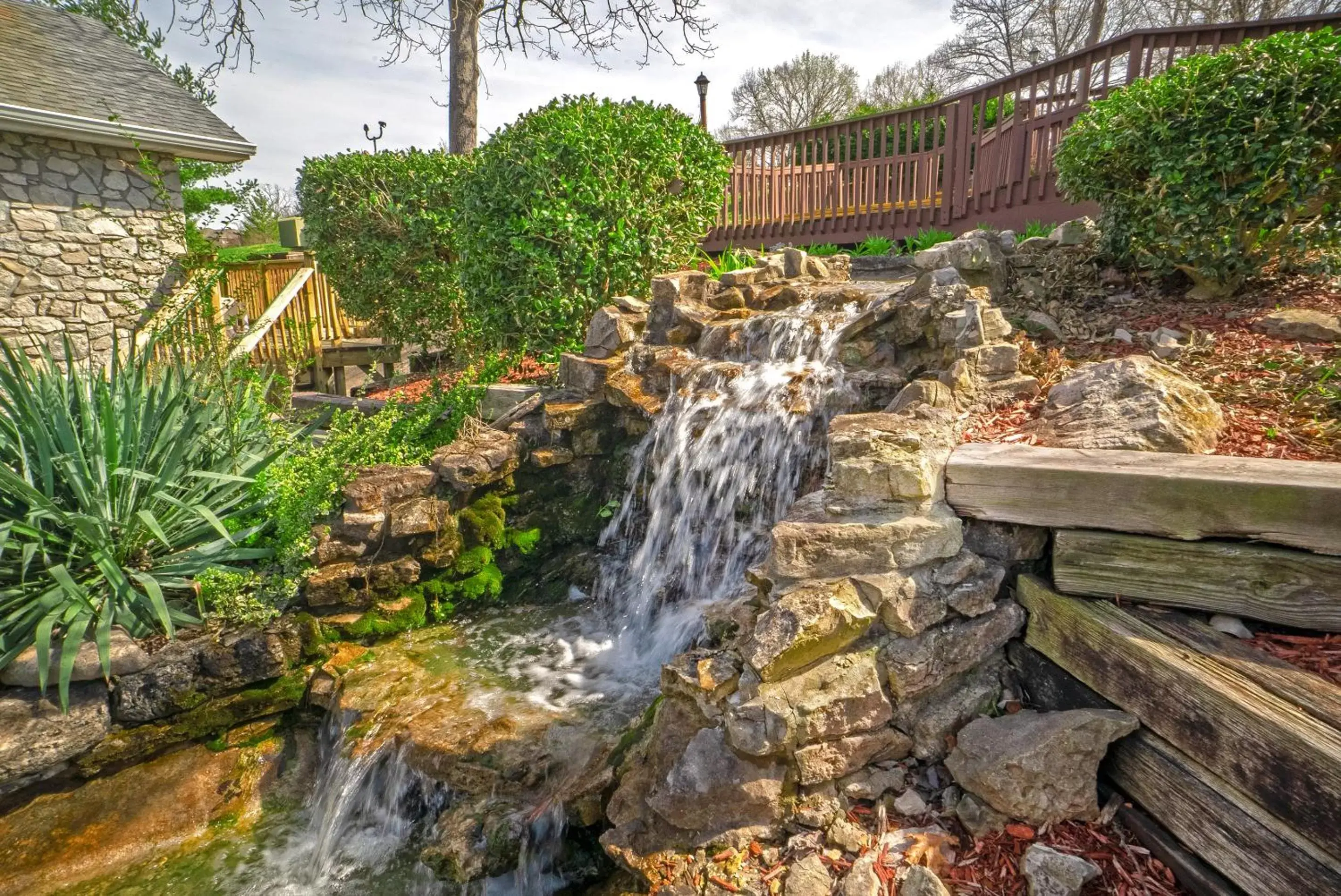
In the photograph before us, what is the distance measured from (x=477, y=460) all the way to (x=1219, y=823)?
4.13m

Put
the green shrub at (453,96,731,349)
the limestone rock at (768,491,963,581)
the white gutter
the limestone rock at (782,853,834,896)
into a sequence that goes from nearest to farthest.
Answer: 1. the limestone rock at (782,853,834,896)
2. the limestone rock at (768,491,963,581)
3. the green shrub at (453,96,731,349)
4. the white gutter

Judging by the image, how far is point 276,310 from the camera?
29.4 feet

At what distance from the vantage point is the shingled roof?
7832mm

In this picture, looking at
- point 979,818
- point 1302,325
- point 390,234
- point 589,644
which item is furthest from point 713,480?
point 390,234

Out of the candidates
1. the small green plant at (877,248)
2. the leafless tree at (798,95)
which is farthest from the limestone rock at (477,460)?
the leafless tree at (798,95)

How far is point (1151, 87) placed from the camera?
410 cm

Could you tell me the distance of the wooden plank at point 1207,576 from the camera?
200cm

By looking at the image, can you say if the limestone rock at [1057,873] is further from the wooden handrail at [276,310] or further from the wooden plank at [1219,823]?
the wooden handrail at [276,310]

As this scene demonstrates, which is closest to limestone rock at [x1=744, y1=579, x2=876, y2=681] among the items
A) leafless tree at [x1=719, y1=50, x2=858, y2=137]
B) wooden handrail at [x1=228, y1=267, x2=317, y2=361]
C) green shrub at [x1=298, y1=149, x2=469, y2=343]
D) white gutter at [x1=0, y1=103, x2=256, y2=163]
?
green shrub at [x1=298, y1=149, x2=469, y2=343]

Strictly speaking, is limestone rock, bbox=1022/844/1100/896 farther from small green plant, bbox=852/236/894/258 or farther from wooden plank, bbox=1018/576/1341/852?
small green plant, bbox=852/236/894/258

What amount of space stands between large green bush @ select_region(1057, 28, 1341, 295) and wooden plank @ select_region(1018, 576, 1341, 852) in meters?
2.73

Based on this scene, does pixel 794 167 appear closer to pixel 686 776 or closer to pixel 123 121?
pixel 123 121

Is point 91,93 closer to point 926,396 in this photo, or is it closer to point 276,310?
point 276,310

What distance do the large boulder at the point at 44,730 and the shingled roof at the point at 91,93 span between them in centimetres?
623
